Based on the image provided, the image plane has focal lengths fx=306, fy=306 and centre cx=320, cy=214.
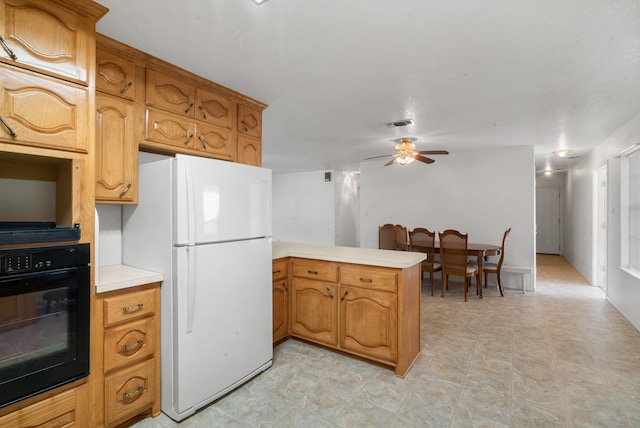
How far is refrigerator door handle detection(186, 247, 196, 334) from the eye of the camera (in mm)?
1868

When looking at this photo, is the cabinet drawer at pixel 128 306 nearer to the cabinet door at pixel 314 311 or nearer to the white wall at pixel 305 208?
the cabinet door at pixel 314 311

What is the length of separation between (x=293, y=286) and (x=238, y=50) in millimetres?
1990

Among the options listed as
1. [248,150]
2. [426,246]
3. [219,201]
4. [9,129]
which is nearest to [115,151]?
[9,129]

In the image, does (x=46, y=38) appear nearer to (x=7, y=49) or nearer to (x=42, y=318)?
(x=7, y=49)

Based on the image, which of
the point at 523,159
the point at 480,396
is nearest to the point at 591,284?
the point at 523,159

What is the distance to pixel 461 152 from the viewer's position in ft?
18.0

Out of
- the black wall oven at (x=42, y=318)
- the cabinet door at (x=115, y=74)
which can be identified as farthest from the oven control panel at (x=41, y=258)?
the cabinet door at (x=115, y=74)

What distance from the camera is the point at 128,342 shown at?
5.87 ft

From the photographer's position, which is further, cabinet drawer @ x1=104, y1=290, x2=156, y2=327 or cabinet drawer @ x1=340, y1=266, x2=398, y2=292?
cabinet drawer @ x1=340, y1=266, x2=398, y2=292

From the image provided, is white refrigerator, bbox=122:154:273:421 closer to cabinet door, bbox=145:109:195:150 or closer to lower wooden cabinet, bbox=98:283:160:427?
lower wooden cabinet, bbox=98:283:160:427

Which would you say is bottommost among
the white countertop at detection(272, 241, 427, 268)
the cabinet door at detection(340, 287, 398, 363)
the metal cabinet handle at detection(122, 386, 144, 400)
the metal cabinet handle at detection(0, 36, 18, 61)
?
the metal cabinet handle at detection(122, 386, 144, 400)

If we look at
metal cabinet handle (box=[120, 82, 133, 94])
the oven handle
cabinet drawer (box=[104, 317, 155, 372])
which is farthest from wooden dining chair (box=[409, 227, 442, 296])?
the oven handle

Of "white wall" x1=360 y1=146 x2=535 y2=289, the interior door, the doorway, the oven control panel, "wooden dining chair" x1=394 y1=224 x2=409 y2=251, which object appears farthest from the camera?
the interior door

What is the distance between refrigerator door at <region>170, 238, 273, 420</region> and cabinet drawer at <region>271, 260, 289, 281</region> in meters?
0.30
